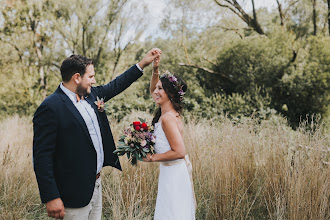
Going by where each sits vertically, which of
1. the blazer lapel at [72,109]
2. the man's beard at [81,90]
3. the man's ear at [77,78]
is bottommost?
the blazer lapel at [72,109]

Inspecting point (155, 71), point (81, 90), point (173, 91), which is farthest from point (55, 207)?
point (155, 71)

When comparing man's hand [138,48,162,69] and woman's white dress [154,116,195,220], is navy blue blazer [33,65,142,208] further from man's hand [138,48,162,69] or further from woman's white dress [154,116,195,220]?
man's hand [138,48,162,69]

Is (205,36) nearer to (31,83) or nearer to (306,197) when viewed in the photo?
(31,83)

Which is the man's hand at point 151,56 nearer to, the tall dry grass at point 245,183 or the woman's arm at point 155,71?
the woman's arm at point 155,71

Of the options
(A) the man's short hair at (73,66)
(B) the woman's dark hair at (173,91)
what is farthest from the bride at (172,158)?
(A) the man's short hair at (73,66)

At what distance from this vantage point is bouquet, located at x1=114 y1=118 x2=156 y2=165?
91.6 inches

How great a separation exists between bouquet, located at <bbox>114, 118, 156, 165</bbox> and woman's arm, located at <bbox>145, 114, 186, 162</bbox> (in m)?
0.15

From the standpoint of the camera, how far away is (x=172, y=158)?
7.59 feet

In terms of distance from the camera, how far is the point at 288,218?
3061mm

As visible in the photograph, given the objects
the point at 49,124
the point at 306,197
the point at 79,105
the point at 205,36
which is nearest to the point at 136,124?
the point at 79,105

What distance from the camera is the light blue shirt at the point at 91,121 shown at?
226 cm

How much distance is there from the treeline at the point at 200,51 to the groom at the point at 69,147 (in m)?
8.01

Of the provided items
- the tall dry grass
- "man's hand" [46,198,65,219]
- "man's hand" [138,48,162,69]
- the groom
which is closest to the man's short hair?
the groom

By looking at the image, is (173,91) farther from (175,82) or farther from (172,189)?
(172,189)
